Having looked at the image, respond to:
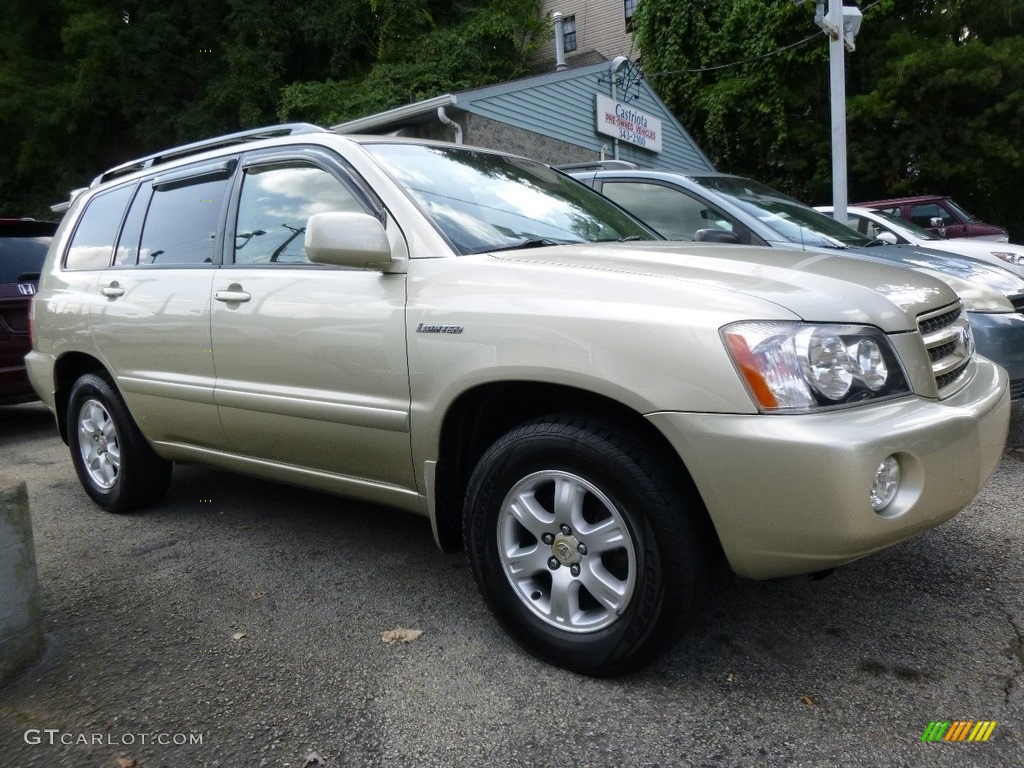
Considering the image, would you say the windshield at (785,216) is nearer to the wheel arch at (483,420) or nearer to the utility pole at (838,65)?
the wheel arch at (483,420)

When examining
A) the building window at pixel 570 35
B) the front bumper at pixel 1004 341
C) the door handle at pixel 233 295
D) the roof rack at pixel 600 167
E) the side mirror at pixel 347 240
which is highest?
the building window at pixel 570 35

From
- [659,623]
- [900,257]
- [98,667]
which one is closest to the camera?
[659,623]

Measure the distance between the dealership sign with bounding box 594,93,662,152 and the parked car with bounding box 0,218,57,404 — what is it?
10.5 metres

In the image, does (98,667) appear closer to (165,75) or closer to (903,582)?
(903,582)

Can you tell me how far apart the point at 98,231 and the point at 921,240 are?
6653 mm

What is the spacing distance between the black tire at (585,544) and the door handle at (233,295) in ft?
4.39

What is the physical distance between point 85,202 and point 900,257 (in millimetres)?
4809

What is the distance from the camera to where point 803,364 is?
215 cm

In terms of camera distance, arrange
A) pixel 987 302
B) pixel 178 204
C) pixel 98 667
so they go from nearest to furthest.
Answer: pixel 98 667 < pixel 178 204 < pixel 987 302

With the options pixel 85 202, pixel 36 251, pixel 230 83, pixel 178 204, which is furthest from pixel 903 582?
pixel 230 83

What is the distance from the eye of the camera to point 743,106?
65.7ft

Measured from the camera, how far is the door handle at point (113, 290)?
400cm

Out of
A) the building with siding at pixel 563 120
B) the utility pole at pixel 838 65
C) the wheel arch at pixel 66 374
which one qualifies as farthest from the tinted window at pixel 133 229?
the utility pole at pixel 838 65

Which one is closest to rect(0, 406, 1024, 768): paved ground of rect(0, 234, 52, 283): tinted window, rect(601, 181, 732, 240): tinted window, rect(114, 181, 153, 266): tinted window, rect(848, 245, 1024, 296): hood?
rect(114, 181, 153, 266): tinted window
